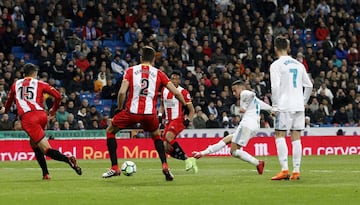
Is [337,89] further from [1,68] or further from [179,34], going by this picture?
[1,68]

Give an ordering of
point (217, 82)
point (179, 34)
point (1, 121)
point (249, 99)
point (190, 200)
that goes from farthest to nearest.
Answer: point (179, 34) → point (217, 82) → point (1, 121) → point (249, 99) → point (190, 200)

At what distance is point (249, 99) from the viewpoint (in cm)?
1983

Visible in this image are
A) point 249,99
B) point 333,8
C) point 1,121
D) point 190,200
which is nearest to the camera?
point 190,200

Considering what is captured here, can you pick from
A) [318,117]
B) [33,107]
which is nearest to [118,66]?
[318,117]

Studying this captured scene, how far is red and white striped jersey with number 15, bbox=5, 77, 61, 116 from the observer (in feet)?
59.2

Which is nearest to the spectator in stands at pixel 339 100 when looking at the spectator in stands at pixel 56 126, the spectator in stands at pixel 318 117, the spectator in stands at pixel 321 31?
the spectator in stands at pixel 318 117

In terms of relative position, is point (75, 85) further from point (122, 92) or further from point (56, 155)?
point (122, 92)

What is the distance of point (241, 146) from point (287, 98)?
3.19 meters

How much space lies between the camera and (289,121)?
16594 mm

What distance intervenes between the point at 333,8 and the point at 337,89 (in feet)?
21.9

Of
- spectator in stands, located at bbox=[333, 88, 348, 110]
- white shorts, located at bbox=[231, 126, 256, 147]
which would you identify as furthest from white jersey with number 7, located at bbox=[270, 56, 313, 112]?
spectator in stands, located at bbox=[333, 88, 348, 110]

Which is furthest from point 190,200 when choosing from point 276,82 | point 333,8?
point 333,8

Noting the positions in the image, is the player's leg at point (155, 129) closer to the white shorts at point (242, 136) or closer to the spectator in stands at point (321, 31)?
the white shorts at point (242, 136)

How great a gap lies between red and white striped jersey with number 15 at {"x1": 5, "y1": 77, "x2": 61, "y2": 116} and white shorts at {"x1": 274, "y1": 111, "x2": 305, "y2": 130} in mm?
4155
